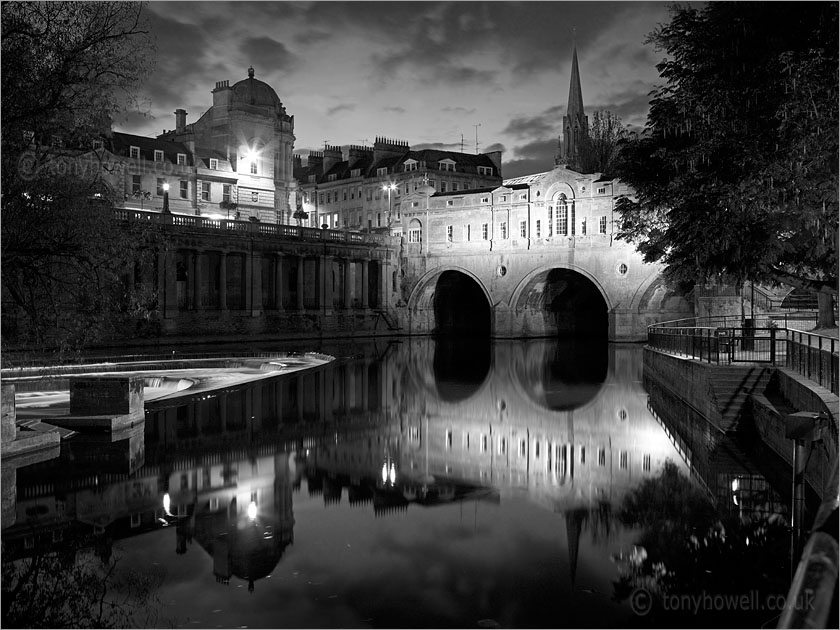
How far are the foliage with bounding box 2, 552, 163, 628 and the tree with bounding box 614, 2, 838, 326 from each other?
15.5 m

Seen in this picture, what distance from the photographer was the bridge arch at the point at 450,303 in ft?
211

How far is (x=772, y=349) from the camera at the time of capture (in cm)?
1819

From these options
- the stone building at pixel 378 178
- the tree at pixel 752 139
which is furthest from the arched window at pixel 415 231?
the tree at pixel 752 139

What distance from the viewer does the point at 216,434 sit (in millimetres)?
17812

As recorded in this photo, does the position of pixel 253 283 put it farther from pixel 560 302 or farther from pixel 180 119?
pixel 180 119

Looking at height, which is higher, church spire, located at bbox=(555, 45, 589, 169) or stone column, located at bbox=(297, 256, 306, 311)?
church spire, located at bbox=(555, 45, 589, 169)

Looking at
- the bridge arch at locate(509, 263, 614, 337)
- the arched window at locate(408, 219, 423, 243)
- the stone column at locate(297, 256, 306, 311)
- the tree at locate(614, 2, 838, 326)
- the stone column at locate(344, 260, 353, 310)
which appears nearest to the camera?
the tree at locate(614, 2, 838, 326)

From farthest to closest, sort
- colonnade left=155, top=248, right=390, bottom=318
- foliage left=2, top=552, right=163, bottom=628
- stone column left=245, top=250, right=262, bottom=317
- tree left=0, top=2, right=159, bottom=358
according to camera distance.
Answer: stone column left=245, top=250, right=262, bottom=317
colonnade left=155, top=248, right=390, bottom=318
tree left=0, top=2, right=159, bottom=358
foliage left=2, top=552, right=163, bottom=628

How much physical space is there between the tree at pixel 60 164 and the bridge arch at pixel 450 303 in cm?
4674

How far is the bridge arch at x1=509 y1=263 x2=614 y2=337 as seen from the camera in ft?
192

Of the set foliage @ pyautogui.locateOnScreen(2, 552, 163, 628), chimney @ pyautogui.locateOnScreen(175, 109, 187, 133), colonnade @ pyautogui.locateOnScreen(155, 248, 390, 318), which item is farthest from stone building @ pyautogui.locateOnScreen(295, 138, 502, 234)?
foliage @ pyautogui.locateOnScreen(2, 552, 163, 628)

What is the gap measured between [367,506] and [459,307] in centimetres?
5777

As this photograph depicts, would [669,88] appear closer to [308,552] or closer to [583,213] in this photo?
[308,552]

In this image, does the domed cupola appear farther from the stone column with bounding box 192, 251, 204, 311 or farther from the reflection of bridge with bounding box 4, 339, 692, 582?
the reflection of bridge with bounding box 4, 339, 692, 582
